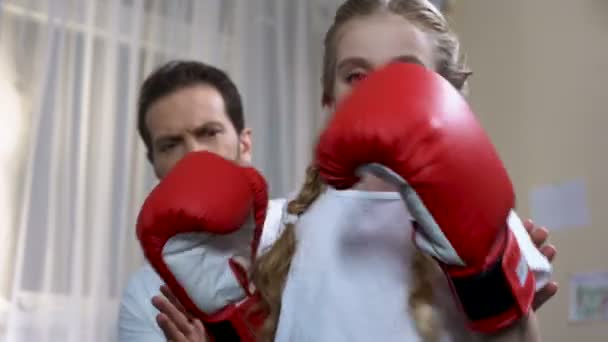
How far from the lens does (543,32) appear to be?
2090 mm

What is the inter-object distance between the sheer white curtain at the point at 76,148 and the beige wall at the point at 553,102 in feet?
2.08

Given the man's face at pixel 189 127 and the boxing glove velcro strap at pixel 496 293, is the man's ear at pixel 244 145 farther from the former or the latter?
the boxing glove velcro strap at pixel 496 293

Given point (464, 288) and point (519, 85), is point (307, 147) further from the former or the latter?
point (464, 288)

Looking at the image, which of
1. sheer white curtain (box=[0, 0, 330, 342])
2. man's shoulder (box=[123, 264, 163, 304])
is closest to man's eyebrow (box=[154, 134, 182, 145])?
man's shoulder (box=[123, 264, 163, 304])

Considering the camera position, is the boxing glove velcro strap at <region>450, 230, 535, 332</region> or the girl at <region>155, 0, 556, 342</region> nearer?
the boxing glove velcro strap at <region>450, 230, 535, 332</region>

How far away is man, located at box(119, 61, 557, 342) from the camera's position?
1.50 metres

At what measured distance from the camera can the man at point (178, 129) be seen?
150cm

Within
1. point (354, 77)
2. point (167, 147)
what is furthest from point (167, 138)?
point (354, 77)

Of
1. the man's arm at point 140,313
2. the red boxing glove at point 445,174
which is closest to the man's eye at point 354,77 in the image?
the red boxing glove at point 445,174

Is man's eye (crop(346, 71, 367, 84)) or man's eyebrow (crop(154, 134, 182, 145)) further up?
man's eye (crop(346, 71, 367, 84))

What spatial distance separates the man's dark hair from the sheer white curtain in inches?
10.4

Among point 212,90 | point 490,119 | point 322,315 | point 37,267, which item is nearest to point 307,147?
point 490,119

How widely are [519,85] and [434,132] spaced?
1501 mm

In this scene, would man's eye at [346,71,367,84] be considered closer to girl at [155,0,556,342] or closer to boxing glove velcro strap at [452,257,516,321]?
girl at [155,0,556,342]
